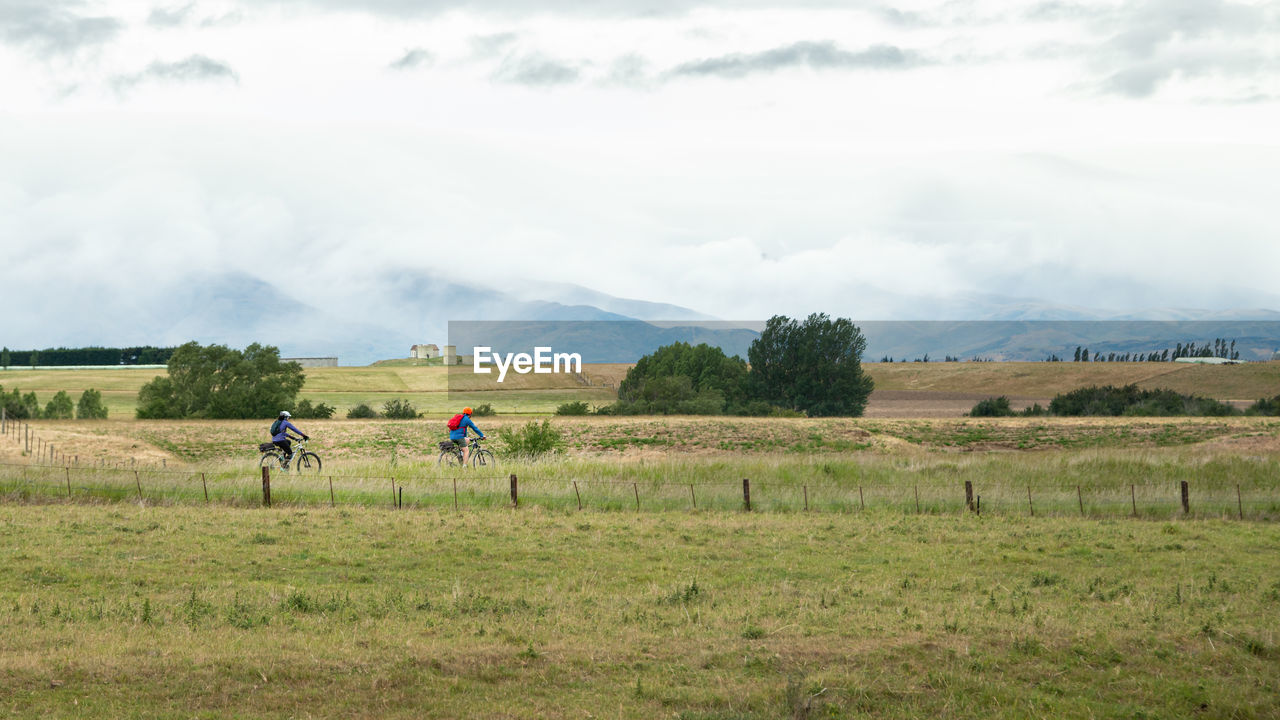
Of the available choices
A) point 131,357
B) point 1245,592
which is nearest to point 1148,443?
point 1245,592

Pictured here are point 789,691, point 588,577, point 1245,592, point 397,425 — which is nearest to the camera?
point 789,691

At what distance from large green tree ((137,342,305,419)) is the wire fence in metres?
46.8

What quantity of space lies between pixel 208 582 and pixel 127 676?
5320 millimetres

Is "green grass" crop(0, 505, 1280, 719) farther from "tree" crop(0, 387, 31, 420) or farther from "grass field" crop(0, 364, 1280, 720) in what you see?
"tree" crop(0, 387, 31, 420)

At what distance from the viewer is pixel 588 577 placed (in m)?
16.1

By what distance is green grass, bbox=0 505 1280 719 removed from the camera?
32.5 ft

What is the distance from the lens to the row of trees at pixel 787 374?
97.6 metres

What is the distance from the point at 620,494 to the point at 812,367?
72.4 meters

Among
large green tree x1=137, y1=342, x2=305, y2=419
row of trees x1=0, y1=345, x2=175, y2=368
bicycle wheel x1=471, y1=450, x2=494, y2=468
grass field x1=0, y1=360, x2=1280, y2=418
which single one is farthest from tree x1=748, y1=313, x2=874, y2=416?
row of trees x1=0, y1=345, x2=175, y2=368

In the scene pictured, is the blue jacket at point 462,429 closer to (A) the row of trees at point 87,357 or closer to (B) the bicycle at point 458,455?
(B) the bicycle at point 458,455

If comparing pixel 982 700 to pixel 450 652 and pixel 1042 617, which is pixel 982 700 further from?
pixel 450 652

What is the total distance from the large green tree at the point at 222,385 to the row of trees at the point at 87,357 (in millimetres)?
100856

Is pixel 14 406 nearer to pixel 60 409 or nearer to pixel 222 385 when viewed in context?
pixel 60 409

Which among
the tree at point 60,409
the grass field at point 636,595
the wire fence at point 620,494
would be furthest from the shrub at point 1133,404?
the tree at point 60,409
